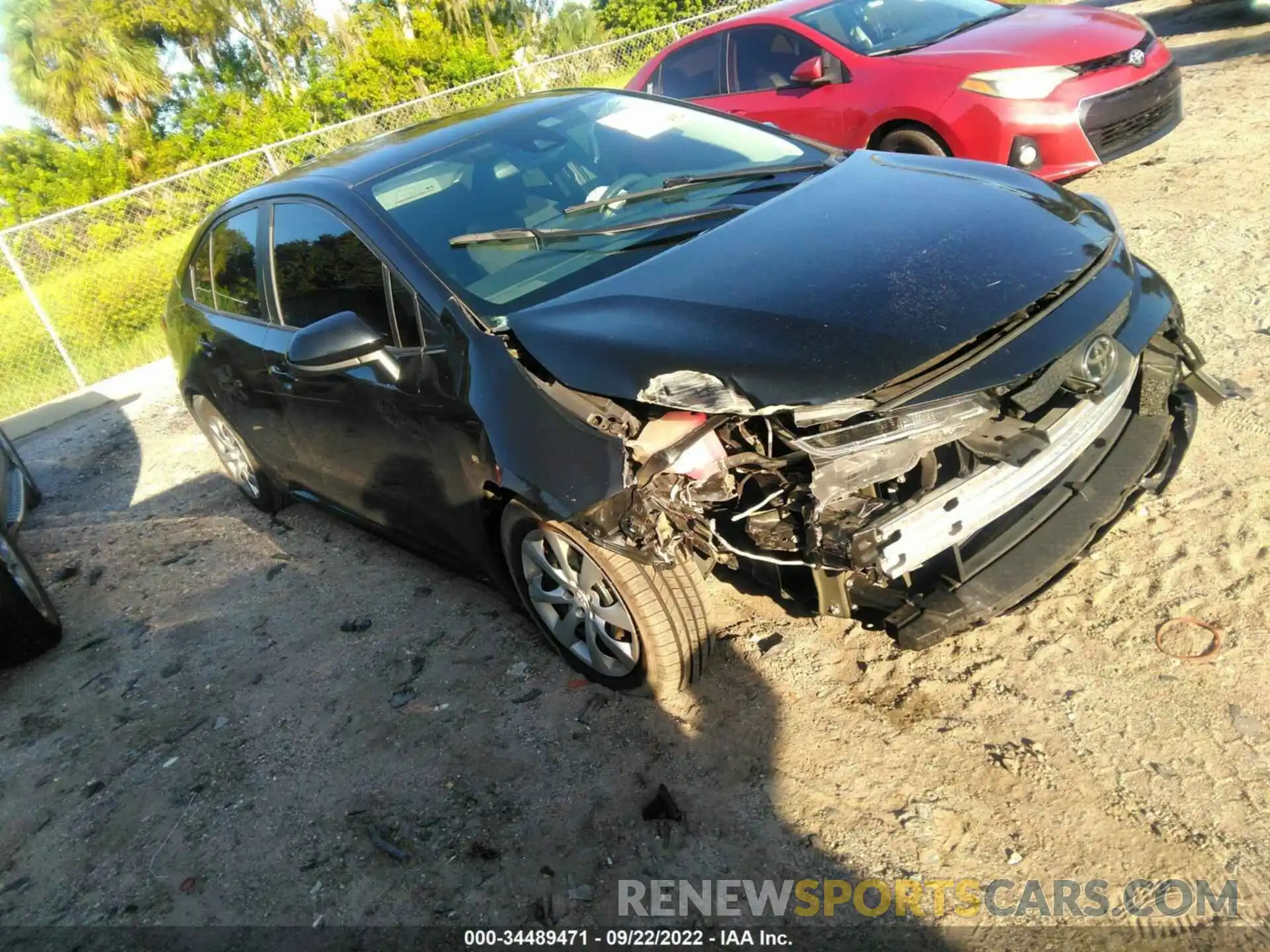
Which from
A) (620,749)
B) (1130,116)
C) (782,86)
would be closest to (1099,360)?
(620,749)

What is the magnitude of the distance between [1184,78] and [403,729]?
31.0ft

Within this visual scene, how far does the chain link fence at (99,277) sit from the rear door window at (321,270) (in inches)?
220

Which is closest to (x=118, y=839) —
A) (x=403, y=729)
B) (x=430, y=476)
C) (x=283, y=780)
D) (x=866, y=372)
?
(x=283, y=780)

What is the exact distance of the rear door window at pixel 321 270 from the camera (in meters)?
3.32

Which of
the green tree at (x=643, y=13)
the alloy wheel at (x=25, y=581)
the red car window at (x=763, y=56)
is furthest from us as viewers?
the green tree at (x=643, y=13)

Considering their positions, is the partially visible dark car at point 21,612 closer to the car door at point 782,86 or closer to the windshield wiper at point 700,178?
the windshield wiper at point 700,178

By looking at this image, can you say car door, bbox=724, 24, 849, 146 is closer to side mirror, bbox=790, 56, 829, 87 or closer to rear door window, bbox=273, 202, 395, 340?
side mirror, bbox=790, 56, 829, 87

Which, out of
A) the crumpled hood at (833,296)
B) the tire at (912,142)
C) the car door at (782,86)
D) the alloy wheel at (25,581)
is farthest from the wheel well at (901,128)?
the alloy wheel at (25,581)

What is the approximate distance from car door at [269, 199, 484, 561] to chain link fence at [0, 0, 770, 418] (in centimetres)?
576

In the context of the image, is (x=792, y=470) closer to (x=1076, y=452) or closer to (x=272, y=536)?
(x=1076, y=452)

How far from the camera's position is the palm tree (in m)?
27.3

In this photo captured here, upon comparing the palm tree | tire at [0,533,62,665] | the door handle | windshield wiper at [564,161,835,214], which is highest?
the palm tree

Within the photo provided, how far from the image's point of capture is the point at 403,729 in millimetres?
3312

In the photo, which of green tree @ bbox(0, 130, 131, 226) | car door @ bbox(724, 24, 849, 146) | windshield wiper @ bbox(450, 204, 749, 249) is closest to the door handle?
windshield wiper @ bbox(450, 204, 749, 249)
